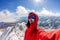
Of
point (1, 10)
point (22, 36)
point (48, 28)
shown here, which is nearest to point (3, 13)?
point (1, 10)

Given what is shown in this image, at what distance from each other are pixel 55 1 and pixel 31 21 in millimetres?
341

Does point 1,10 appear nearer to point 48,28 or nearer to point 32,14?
point 32,14

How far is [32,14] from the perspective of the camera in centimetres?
234

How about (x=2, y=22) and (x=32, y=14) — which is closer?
(x=32, y=14)

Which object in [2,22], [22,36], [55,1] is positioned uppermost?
[55,1]

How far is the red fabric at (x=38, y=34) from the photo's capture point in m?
2.21

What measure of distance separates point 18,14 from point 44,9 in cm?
30

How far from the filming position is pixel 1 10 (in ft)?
8.20

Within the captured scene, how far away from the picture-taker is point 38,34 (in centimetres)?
232

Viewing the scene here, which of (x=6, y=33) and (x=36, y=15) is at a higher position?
(x=36, y=15)

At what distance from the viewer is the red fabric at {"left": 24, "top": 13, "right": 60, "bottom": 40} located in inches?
86.8

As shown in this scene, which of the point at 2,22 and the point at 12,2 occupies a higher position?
the point at 12,2

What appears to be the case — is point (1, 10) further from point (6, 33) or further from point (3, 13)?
point (6, 33)

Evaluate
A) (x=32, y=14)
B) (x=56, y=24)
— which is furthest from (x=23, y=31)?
(x=56, y=24)
